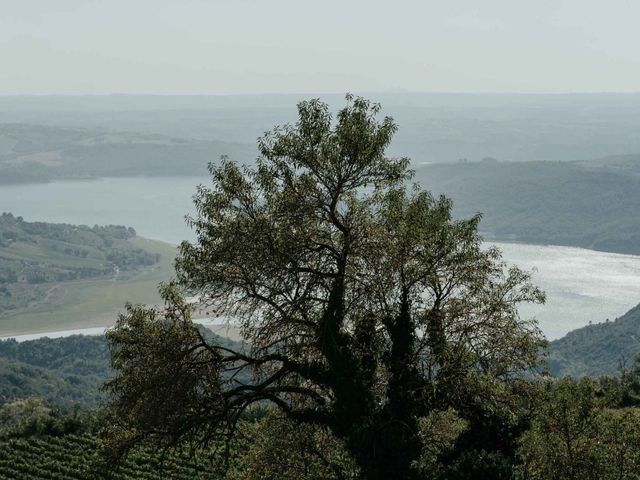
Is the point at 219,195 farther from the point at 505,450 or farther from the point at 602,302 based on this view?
the point at 602,302

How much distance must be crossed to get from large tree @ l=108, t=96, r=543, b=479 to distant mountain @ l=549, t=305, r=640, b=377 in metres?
99.4

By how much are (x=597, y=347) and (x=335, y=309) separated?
11480 centimetres

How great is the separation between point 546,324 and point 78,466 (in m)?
132

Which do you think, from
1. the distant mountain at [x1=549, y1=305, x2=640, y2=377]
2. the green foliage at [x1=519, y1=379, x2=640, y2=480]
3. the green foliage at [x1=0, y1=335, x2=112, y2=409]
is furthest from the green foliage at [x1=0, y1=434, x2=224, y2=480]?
the distant mountain at [x1=549, y1=305, x2=640, y2=377]

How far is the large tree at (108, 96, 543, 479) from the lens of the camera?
53.9 ft

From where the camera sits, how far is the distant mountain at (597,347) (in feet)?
380

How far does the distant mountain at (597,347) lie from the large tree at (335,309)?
3913 inches

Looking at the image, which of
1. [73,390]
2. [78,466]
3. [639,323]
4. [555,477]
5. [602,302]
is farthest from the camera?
[602,302]

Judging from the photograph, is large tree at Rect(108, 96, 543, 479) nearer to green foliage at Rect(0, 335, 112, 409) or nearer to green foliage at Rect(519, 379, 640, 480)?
green foliage at Rect(519, 379, 640, 480)

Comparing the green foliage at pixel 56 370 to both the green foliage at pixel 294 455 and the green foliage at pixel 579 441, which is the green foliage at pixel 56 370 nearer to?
the green foliage at pixel 294 455

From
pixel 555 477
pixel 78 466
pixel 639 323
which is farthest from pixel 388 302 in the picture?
pixel 639 323

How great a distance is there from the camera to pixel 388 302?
17.1 meters

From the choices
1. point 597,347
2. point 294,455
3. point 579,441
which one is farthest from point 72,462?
point 597,347

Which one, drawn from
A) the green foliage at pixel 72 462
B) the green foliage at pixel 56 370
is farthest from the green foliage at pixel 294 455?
the green foliage at pixel 56 370
